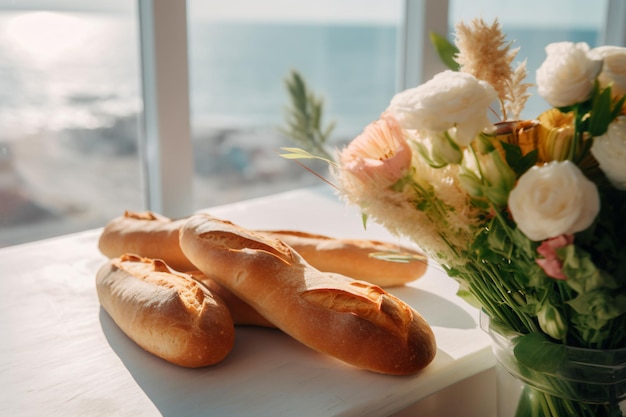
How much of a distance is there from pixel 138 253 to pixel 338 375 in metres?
0.41

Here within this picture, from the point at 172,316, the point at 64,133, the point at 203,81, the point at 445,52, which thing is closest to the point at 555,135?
the point at 445,52

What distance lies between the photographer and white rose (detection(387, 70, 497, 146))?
0.47m

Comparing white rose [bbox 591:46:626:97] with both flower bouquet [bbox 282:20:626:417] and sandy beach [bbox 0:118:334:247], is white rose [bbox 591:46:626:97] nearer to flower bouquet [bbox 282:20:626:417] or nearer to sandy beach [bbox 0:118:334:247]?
flower bouquet [bbox 282:20:626:417]

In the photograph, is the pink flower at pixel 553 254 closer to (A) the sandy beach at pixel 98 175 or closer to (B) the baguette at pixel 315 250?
(B) the baguette at pixel 315 250

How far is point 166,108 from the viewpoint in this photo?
1336mm

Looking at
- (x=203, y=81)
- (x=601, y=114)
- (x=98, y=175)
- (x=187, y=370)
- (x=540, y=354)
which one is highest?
(x=601, y=114)

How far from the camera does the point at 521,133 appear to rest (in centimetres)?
52

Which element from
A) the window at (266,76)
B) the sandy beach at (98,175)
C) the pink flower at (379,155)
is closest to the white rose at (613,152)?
the pink flower at (379,155)

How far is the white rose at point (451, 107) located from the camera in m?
0.47

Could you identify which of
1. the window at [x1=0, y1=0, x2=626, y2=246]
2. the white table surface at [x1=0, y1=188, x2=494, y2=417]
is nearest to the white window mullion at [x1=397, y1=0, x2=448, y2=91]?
the window at [x1=0, y1=0, x2=626, y2=246]

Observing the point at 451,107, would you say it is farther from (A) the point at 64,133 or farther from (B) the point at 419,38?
(A) the point at 64,133

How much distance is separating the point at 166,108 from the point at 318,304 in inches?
29.8

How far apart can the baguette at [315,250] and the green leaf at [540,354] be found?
361 millimetres

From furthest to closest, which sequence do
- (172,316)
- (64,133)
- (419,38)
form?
(64,133), (419,38), (172,316)
